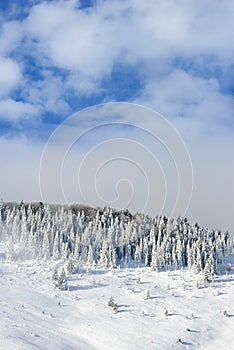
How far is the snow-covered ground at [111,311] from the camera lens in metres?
49.4

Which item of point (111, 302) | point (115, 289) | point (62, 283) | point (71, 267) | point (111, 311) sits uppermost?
point (71, 267)

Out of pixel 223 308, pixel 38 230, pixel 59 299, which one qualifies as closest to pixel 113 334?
pixel 59 299

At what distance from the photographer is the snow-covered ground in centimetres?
4944

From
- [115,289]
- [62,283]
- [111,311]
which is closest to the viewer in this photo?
[111,311]

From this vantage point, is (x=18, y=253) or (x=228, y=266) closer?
(x=18, y=253)

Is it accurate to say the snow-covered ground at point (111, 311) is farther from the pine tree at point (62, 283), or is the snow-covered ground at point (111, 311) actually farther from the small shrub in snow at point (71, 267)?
the small shrub in snow at point (71, 267)

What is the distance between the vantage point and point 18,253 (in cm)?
9569

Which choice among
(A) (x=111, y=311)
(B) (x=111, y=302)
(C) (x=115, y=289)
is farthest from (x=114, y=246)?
(A) (x=111, y=311)

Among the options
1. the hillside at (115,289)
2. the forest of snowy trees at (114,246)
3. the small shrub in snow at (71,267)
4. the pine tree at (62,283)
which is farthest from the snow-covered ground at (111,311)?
the forest of snowy trees at (114,246)

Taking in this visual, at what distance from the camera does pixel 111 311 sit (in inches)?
2456

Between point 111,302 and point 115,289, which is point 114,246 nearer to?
point 115,289

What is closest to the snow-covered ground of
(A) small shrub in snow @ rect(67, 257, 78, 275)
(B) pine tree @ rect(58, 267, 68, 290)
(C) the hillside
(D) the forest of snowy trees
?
(C) the hillside

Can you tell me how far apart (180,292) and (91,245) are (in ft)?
97.2

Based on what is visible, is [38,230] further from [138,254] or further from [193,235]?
[193,235]
